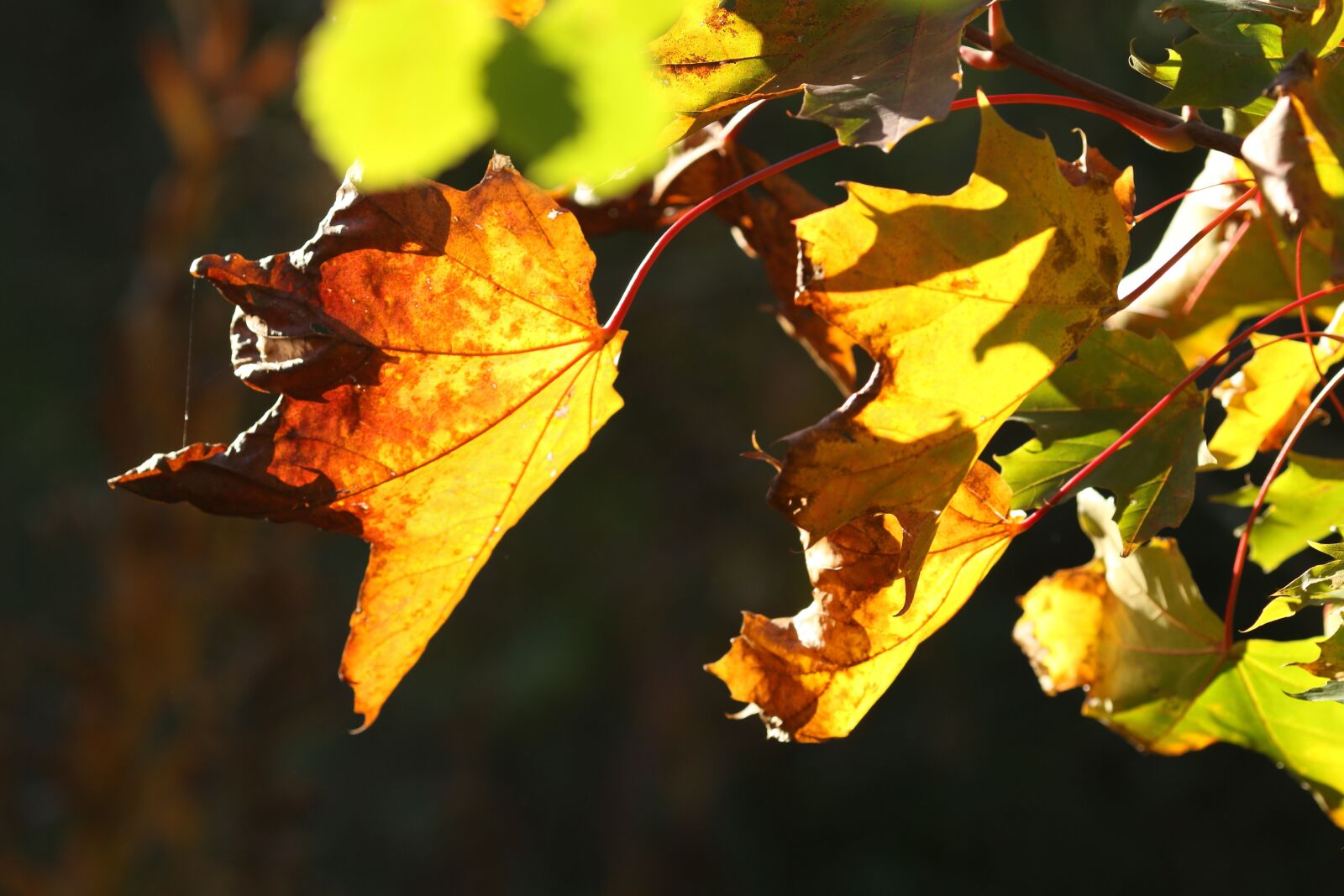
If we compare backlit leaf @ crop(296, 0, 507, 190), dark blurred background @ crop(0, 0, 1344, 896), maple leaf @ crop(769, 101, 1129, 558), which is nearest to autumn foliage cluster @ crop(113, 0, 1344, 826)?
maple leaf @ crop(769, 101, 1129, 558)

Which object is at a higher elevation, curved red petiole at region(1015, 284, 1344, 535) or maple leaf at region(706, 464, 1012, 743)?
curved red petiole at region(1015, 284, 1344, 535)

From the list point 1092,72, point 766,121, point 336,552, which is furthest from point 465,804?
point 1092,72

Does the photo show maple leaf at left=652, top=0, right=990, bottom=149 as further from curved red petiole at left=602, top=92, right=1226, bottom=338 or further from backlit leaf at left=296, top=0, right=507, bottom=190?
backlit leaf at left=296, top=0, right=507, bottom=190

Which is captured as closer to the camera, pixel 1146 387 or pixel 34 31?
pixel 1146 387

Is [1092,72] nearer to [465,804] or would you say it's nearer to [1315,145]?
[1315,145]

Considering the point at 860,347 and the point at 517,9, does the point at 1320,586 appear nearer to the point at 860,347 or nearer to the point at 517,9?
the point at 860,347

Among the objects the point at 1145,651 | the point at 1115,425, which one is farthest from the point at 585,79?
the point at 1145,651

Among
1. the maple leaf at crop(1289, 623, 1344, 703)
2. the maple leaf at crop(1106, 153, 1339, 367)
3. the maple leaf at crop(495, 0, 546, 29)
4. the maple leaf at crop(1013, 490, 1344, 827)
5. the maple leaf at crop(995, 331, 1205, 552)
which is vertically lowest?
the maple leaf at crop(1013, 490, 1344, 827)
